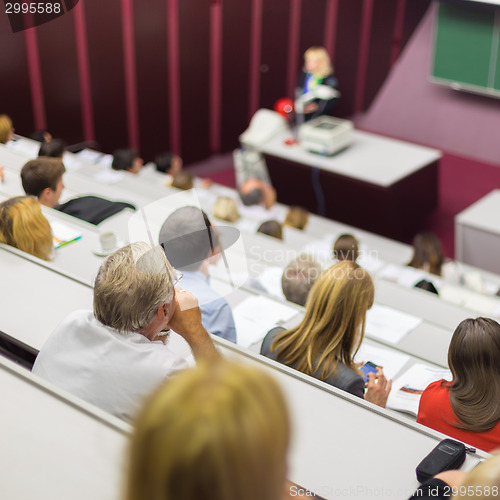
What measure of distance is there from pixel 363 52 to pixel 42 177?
6.26 meters

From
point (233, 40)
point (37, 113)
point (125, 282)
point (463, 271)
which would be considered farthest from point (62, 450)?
point (233, 40)

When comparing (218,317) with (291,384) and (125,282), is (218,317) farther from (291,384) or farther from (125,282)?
(125,282)

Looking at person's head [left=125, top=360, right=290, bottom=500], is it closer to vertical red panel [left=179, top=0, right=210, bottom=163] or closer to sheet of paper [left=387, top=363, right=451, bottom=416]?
A: sheet of paper [left=387, top=363, right=451, bottom=416]

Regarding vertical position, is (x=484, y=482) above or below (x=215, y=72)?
above

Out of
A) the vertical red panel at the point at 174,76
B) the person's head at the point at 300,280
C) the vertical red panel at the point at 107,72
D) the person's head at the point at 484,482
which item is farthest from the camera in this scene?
the vertical red panel at the point at 174,76

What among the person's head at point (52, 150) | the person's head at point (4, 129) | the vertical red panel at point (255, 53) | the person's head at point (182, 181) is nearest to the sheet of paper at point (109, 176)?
the person's head at point (182, 181)

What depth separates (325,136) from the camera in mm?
6242

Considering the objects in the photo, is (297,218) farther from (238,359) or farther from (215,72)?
(238,359)

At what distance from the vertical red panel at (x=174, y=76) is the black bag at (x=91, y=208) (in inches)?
139

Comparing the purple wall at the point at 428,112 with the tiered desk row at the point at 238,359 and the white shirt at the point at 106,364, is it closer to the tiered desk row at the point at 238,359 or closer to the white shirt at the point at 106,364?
the tiered desk row at the point at 238,359

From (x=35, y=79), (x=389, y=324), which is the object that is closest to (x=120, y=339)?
(x=389, y=324)

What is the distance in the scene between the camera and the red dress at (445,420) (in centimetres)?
199

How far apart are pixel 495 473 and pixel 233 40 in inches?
269

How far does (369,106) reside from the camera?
9.18 meters
